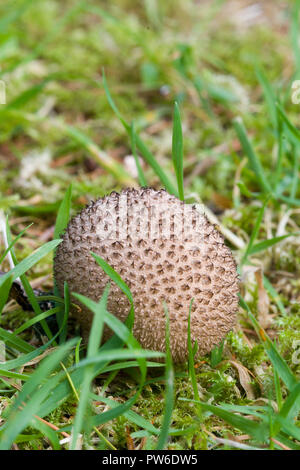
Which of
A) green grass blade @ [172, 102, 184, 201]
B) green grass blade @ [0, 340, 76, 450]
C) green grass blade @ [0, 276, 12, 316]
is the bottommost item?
green grass blade @ [0, 340, 76, 450]

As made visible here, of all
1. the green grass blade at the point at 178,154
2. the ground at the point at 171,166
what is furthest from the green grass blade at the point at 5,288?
the green grass blade at the point at 178,154

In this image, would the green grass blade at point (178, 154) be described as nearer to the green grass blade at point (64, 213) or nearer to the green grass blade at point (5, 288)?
the green grass blade at point (64, 213)

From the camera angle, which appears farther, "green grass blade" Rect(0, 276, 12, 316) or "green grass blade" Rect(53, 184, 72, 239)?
"green grass blade" Rect(53, 184, 72, 239)

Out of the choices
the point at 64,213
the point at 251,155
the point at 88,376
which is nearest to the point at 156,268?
the point at 88,376

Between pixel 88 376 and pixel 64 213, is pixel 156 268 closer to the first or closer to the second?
pixel 88 376

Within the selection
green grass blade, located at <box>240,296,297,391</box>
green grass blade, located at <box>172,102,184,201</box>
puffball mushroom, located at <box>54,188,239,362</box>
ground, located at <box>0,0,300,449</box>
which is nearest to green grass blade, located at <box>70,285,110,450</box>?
ground, located at <box>0,0,300,449</box>

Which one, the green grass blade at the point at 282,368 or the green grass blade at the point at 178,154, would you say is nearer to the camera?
the green grass blade at the point at 282,368

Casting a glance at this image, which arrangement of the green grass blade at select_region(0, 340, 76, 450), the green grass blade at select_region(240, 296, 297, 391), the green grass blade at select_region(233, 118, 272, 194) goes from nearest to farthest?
the green grass blade at select_region(0, 340, 76, 450)
the green grass blade at select_region(240, 296, 297, 391)
the green grass blade at select_region(233, 118, 272, 194)

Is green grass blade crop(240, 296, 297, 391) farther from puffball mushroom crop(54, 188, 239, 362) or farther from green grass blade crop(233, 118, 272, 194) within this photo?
green grass blade crop(233, 118, 272, 194)

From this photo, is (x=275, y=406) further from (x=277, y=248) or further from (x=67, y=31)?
(x=67, y=31)
